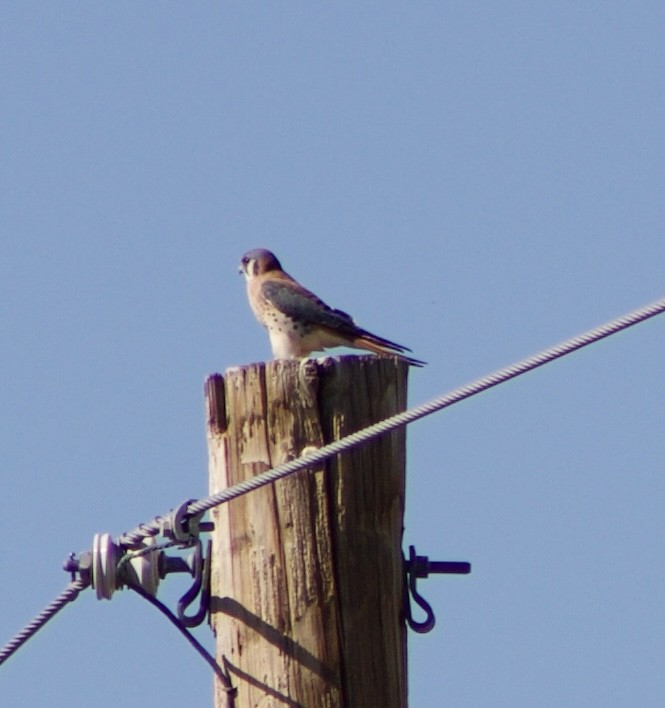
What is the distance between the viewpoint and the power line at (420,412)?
387 centimetres

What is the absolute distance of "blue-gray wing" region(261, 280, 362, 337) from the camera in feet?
27.0

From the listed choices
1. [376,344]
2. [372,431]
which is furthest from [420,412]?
[376,344]

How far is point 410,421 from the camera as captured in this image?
399 cm

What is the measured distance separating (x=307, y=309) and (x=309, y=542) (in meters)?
4.31

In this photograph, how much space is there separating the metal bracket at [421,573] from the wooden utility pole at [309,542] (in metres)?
0.05

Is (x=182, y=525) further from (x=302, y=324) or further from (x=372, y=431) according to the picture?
(x=302, y=324)

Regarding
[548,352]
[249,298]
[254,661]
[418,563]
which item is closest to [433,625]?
[418,563]

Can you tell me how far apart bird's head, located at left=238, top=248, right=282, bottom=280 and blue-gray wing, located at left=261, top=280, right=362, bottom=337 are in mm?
712

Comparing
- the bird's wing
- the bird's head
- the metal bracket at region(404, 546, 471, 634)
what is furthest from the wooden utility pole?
the bird's head

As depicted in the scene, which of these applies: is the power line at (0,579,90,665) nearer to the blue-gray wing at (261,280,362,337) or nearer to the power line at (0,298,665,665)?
the power line at (0,298,665,665)

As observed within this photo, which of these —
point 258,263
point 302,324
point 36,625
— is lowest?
point 36,625

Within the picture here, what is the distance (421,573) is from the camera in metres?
4.34

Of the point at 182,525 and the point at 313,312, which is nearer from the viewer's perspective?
the point at 182,525

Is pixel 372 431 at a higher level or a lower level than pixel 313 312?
lower
